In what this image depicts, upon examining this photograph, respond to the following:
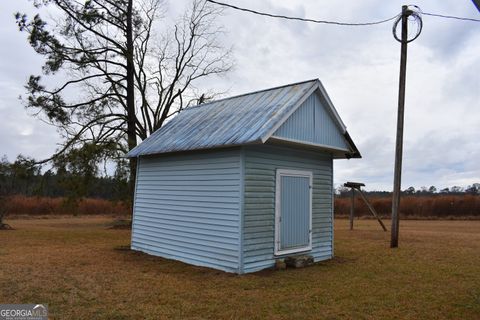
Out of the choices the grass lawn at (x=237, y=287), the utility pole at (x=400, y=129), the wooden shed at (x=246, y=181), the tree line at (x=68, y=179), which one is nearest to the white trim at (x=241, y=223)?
the wooden shed at (x=246, y=181)

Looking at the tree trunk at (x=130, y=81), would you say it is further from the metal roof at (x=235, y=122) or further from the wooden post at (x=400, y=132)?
the wooden post at (x=400, y=132)

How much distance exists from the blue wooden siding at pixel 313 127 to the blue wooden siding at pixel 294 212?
1.11 metres

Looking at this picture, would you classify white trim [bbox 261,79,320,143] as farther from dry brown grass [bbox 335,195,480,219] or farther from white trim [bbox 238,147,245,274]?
dry brown grass [bbox 335,195,480,219]

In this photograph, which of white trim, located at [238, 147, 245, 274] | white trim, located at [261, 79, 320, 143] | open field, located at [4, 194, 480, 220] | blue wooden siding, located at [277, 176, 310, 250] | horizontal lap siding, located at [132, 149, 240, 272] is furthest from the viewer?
open field, located at [4, 194, 480, 220]

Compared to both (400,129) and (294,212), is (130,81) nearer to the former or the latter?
(400,129)

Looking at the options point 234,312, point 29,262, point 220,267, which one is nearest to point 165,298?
point 234,312

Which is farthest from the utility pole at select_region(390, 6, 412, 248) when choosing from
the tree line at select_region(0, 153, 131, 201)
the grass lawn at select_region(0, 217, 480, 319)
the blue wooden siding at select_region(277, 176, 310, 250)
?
the tree line at select_region(0, 153, 131, 201)

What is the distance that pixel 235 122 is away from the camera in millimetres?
10391

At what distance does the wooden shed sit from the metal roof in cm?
4

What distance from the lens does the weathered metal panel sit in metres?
9.38

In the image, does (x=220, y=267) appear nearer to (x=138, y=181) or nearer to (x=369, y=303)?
(x=369, y=303)

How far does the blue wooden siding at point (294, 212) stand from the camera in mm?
10234

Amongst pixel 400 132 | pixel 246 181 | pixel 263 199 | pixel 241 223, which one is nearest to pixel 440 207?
pixel 400 132

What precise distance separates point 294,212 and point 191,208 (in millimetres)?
2633
